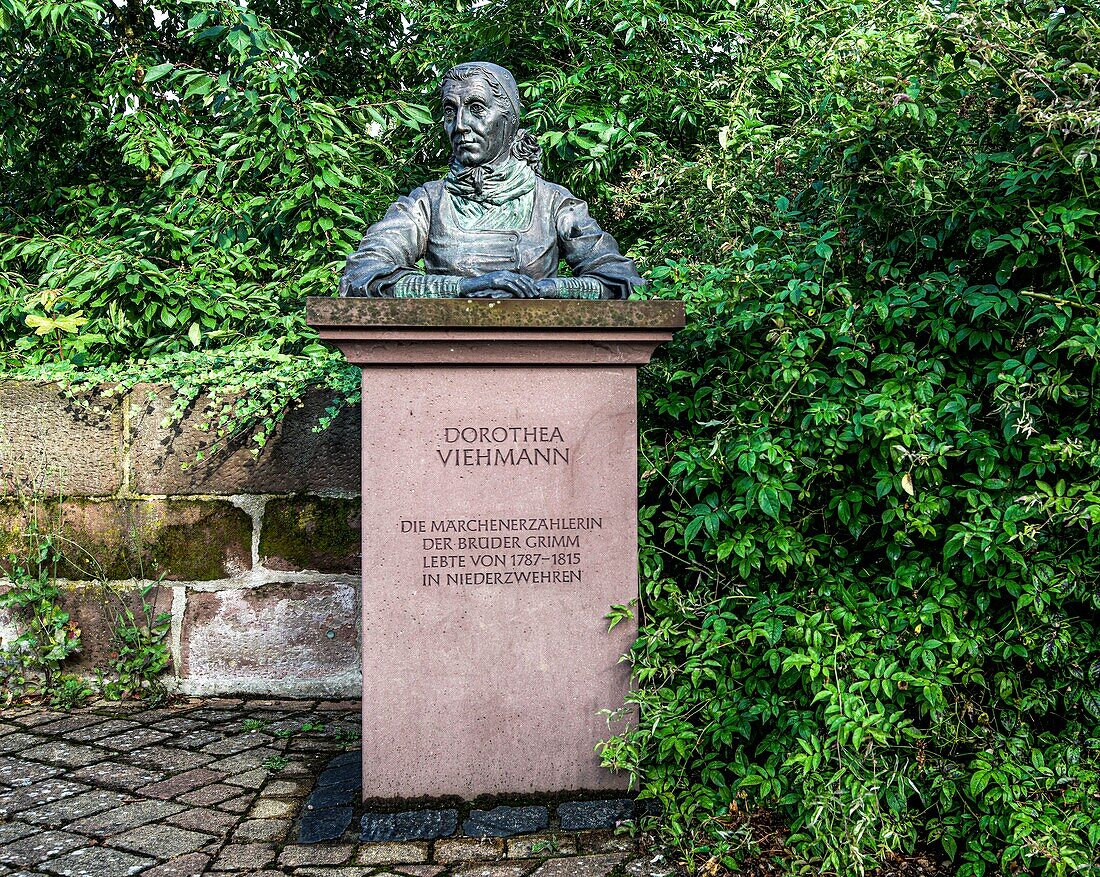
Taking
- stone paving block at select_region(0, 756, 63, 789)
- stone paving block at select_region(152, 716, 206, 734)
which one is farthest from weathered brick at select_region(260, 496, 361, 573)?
stone paving block at select_region(0, 756, 63, 789)

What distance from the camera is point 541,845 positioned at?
2.71 meters

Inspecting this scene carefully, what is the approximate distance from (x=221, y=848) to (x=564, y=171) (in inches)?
162

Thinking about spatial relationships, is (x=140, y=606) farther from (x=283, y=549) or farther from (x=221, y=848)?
(x=221, y=848)

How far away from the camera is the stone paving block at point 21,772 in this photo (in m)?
3.30

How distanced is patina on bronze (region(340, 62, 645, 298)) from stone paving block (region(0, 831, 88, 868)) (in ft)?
6.62

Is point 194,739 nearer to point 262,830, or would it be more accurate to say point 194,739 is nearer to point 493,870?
point 262,830

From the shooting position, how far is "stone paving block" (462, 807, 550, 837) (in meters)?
2.81

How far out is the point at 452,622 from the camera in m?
2.96

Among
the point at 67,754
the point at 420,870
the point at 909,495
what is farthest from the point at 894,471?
the point at 67,754

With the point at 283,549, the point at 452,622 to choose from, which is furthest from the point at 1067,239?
the point at 283,549

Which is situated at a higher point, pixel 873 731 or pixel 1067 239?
pixel 1067 239

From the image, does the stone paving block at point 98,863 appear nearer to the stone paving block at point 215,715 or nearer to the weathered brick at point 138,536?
the stone paving block at point 215,715

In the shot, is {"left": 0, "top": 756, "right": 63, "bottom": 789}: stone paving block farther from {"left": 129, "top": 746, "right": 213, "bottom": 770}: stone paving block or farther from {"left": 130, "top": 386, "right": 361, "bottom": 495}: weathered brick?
{"left": 130, "top": 386, "right": 361, "bottom": 495}: weathered brick

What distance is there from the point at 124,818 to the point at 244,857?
0.59 meters
